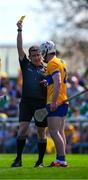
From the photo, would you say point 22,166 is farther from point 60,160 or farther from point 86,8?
point 86,8

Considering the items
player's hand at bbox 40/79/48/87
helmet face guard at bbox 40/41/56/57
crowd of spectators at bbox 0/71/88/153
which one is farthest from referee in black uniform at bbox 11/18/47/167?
crowd of spectators at bbox 0/71/88/153

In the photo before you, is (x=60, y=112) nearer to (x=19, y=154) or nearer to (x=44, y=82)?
(x=44, y=82)

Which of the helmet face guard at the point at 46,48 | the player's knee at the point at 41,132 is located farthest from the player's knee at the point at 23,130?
the helmet face guard at the point at 46,48

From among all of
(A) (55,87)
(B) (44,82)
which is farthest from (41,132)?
(A) (55,87)

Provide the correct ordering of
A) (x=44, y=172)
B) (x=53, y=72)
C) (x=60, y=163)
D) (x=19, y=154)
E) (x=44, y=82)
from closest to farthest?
(x=44, y=172)
(x=53, y=72)
(x=60, y=163)
(x=44, y=82)
(x=19, y=154)

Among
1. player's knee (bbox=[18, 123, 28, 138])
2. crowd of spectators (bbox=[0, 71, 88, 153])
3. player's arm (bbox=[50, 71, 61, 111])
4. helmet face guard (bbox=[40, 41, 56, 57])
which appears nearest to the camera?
player's arm (bbox=[50, 71, 61, 111])

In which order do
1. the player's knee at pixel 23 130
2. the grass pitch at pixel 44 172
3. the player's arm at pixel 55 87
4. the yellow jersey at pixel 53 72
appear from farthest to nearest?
the player's knee at pixel 23 130
the yellow jersey at pixel 53 72
the player's arm at pixel 55 87
the grass pitch at pixel 44 172

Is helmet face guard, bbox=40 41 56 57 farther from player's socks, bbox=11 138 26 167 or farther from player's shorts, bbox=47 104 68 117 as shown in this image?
player's socks, bbox=11 138 26 167

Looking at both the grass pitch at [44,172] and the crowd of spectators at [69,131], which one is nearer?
the grass pitch at [44,172]

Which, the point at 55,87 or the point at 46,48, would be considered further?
the point at 46,48

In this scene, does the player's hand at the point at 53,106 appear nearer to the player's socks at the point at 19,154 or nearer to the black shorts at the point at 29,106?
the black shorts at the point at 29,106

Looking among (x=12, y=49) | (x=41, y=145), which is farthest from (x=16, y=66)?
(x=41, y=145)

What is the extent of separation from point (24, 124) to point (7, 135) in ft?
30.8

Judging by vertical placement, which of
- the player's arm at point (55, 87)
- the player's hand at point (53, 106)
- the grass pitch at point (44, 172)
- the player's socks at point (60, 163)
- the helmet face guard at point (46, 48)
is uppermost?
the helmet face guard at point (46, 48)
